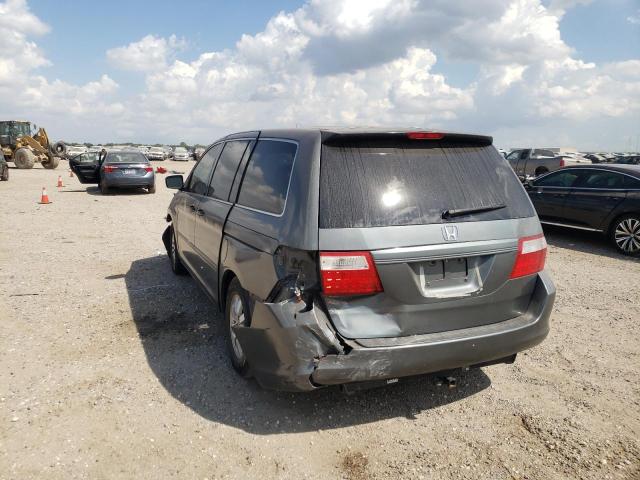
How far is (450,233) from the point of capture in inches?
106

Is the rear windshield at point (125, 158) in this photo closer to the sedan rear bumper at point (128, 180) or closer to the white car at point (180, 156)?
the sedan rear bumper at point (128, 180)

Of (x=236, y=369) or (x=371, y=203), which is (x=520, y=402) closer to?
(x=371, y=203)

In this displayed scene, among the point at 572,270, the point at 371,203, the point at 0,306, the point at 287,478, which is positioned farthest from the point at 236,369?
the point at 572,270

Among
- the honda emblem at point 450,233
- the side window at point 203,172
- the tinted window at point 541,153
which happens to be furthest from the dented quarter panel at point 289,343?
the tinted window at point 541,153

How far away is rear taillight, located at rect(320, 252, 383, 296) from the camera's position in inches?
99.3

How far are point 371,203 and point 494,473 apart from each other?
1632 mm

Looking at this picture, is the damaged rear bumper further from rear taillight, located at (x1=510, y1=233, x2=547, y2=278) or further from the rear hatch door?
rear taillight, located at (x1=510, y1=233, x2=547, y2=278)

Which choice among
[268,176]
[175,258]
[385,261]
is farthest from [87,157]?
[385,261]

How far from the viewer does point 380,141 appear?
2824 millimetres

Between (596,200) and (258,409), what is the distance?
815cm

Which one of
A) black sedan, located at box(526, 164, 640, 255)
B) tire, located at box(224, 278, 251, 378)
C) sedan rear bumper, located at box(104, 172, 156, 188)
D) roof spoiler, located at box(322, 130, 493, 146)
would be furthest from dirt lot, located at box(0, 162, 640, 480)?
sedan rear bumper, located at box(104, 172, 156, 188)

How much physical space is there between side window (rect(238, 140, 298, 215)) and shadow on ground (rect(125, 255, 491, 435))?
133 cm

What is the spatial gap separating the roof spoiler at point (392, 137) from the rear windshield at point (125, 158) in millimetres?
15500

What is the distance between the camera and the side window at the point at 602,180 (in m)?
8.54
